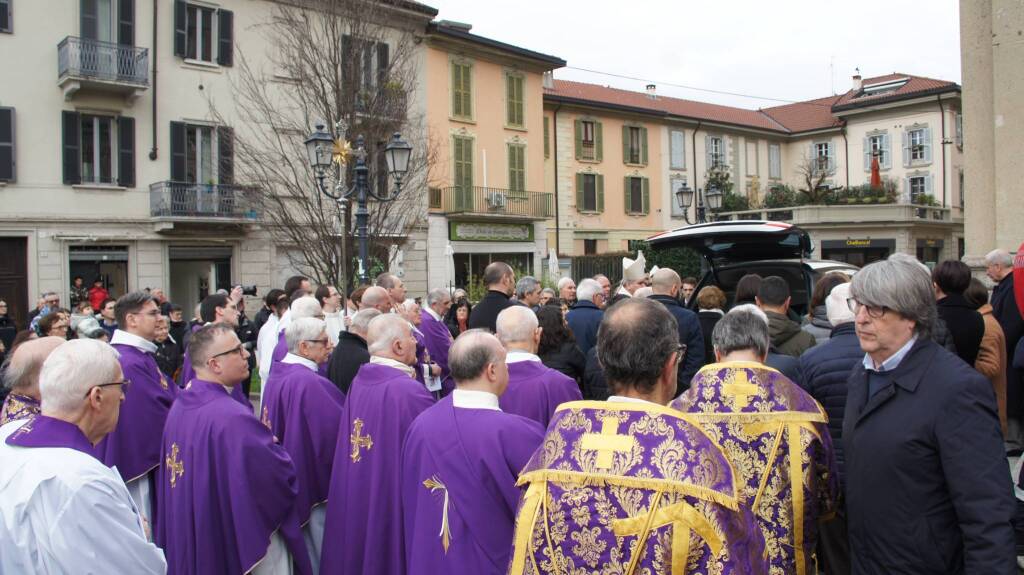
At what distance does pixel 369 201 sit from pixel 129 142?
8121mm

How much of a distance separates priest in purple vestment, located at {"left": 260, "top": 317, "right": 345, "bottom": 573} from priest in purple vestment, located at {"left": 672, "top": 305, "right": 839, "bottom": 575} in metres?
2.70

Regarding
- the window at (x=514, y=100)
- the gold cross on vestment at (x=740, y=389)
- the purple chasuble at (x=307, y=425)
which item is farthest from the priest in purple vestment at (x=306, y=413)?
the window at (x=514, y=100)

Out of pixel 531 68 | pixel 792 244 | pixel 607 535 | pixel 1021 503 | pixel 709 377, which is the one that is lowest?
pixel 1021 503

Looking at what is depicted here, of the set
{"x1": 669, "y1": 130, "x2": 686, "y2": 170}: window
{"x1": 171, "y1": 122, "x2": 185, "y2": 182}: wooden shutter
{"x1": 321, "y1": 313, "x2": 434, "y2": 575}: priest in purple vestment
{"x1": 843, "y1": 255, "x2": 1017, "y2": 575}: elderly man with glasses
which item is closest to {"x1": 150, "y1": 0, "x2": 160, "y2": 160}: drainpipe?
{"x1": 171, "y1": 122, "x2": 185, "y2": 182}: wooden shutter

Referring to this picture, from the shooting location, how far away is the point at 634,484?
7.15ft

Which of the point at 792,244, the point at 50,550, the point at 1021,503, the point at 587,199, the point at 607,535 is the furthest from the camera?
the point at 587,199

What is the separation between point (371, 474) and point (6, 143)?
1959cm

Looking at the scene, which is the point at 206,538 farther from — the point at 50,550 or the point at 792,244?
the point at 792,244

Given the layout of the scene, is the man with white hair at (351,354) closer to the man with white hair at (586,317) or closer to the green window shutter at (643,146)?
the man with white hair at (586,317)

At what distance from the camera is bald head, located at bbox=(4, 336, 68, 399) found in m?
4.05

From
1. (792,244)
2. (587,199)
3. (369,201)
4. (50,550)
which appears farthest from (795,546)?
(587,199)

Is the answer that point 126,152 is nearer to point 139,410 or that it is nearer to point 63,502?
point 139,410

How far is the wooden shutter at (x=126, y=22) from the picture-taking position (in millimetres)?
21031

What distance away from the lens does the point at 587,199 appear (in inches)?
1396
